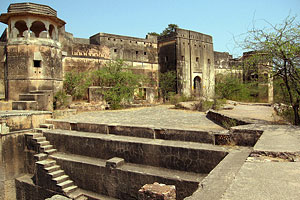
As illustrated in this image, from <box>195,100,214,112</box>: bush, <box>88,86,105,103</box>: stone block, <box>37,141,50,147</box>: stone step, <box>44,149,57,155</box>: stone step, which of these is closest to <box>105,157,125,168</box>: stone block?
<box>44,149,57,155</box>: stone step

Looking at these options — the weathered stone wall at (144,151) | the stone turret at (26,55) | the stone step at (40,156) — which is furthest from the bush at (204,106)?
the stone step at (40,156)

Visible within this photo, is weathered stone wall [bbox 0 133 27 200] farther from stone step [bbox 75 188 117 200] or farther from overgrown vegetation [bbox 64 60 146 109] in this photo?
Result: overgrown vegetation [bbox 64 60 146 109]

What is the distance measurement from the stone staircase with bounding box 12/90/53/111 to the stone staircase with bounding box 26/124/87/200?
95.4 inches

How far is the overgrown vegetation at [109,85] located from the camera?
12930mm

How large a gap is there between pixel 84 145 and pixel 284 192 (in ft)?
16.8

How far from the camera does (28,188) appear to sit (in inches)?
267

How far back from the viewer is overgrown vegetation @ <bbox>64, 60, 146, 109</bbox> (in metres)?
12.9

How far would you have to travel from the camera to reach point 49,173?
6.04 metres

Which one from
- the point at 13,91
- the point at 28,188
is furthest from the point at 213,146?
the point at 13,91

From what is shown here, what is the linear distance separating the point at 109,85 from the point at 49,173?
8462mm

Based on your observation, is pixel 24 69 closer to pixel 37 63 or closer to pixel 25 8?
pixel 37 63

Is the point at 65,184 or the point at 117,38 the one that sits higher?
the point at 117,38

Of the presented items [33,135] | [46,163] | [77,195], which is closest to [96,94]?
[33,135]

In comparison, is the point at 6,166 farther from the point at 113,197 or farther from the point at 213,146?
the point at 213,146
